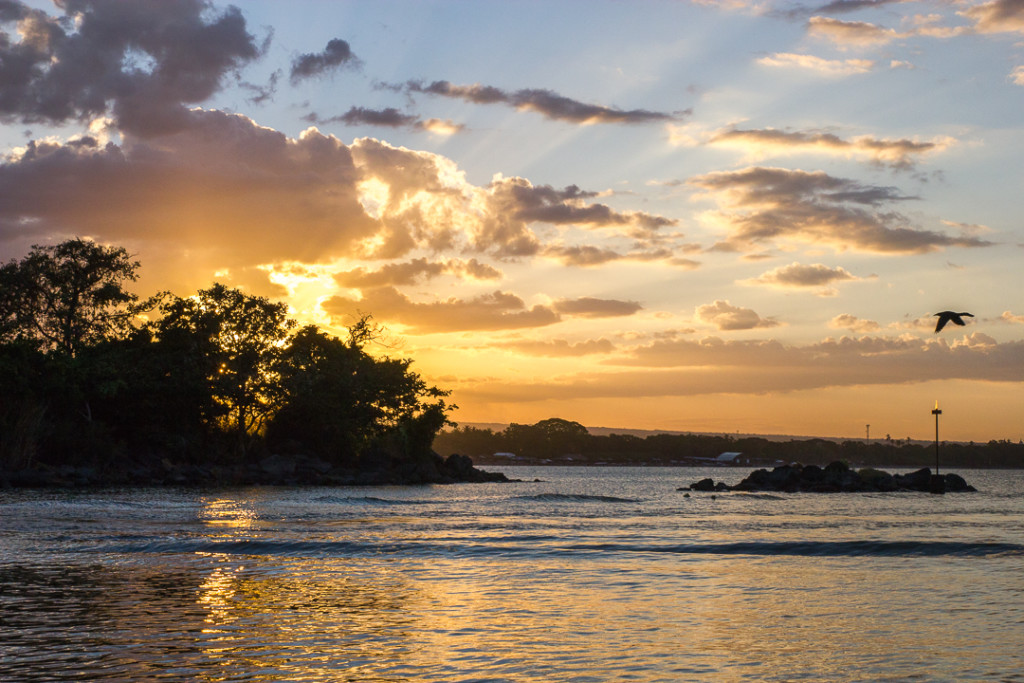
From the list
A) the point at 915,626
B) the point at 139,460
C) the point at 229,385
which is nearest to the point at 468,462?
the point at 229,385

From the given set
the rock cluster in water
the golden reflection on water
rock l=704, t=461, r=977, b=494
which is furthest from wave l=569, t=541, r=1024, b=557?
rock l=704, t=461, r=977, b=494

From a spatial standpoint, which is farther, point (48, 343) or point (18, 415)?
point (48, 343)

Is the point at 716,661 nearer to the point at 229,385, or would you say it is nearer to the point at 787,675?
the point at 787,675

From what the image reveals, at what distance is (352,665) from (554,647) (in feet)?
8.43

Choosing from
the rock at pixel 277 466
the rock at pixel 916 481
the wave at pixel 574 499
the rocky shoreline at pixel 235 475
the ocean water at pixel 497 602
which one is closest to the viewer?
the ocean water at pixel 497 602

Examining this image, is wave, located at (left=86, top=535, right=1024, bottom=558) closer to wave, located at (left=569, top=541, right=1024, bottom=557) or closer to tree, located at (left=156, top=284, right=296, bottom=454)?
wave, located at (left=569, top=541, right=1024, bottom=557)

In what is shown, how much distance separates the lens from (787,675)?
1003 centimetres

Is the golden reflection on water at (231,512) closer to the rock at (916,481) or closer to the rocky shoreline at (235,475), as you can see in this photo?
the rocky shoreline at (235,475)

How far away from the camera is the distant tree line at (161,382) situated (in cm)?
6444

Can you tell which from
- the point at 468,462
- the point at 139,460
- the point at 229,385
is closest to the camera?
the point at 139,460

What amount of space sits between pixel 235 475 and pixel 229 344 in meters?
11.2

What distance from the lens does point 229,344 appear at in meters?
73.8

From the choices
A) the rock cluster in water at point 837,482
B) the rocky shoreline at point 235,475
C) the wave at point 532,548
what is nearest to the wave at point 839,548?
the wave at point 532,548

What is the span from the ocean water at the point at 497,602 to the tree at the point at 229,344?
42766mm
